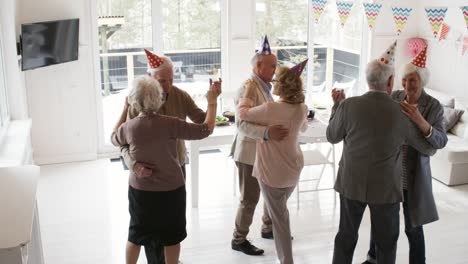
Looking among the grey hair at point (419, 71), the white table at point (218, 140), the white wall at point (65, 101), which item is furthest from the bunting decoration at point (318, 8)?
the grey hair at point (419, 71)

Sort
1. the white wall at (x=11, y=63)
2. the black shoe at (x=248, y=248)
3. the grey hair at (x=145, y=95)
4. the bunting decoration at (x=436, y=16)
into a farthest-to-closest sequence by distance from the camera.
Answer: the bunting decoration at (x=436, y=16), the white wall at (x=11, y=63), the black shoe at (x=248, y=248), the grey hair at (x=145, y=95)

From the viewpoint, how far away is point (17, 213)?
6.43ft

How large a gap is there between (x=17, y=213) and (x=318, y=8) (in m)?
5.40

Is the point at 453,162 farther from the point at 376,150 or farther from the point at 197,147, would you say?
the point at 376,150

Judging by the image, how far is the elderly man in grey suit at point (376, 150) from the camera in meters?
2.75

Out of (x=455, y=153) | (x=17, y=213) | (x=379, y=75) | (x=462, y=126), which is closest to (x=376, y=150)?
(x=379, y=75)

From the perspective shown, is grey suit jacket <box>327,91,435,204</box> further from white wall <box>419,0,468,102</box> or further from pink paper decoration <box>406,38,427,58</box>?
pink paper decoration <box>406,38,427,58</box>

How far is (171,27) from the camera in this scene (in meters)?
6.37

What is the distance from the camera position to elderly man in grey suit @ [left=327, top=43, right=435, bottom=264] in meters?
2.75

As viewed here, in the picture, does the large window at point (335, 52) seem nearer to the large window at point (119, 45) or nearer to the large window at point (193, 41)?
the large window at point (193, 41)

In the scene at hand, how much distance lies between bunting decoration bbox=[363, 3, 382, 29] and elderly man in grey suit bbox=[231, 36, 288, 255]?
3.54m

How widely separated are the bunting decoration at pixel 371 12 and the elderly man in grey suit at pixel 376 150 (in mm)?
3832

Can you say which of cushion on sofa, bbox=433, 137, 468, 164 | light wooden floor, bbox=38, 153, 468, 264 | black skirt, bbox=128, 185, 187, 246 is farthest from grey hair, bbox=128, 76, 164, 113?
cushion on sofa, bbox=433, 137, 468, 164

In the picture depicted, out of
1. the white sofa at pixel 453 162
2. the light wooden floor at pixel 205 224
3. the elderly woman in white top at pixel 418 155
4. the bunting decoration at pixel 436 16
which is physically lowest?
the light wooden floor at pixel 205 224
